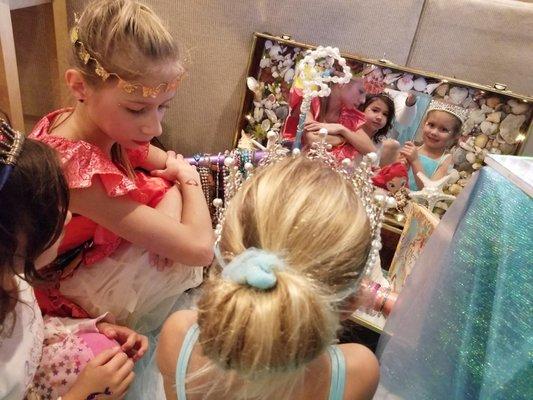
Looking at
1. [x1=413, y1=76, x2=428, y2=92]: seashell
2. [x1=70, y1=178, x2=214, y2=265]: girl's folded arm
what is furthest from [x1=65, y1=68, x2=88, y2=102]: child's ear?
[x1=413, y1=76, x2=428, y2=92]: seashell

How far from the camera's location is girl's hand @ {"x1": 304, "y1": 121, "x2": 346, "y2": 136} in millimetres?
1063

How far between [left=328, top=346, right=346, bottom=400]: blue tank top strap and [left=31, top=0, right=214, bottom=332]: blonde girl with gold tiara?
14.3 inches

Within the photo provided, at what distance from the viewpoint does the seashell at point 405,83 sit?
1.00 m

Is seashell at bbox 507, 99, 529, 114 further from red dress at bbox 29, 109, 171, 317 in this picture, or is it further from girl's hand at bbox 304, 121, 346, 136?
red dress at bbox 29, 109, 171, 317

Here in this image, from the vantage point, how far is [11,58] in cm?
102

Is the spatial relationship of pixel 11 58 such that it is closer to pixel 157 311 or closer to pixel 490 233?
pixel 157 311

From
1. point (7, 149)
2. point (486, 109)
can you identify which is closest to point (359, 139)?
point (486, 109)

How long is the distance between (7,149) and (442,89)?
85 centimetres

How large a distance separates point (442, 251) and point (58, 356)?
2.18ft

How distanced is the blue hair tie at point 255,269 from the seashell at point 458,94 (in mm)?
717

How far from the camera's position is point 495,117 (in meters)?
0.97

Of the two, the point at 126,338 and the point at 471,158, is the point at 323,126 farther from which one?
the point at 126,338

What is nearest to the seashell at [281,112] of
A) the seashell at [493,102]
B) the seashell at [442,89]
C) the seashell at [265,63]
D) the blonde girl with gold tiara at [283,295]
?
the seashell at [265,63]

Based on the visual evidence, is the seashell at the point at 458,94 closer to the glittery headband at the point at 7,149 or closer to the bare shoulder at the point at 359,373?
the bare shoulder at the point at 359,373
